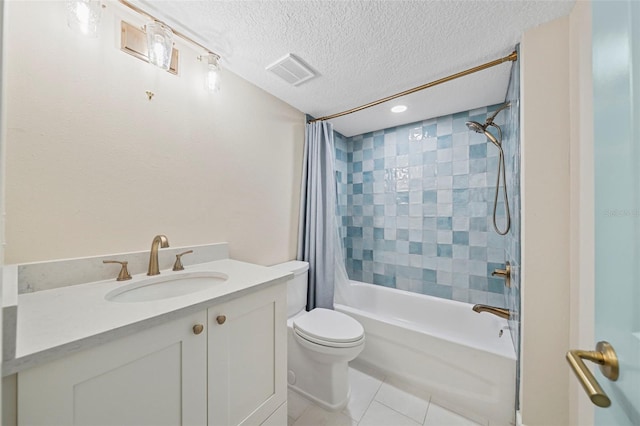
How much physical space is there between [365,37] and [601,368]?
150 cm

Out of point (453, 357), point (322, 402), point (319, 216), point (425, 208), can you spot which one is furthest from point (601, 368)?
point (425, 208)

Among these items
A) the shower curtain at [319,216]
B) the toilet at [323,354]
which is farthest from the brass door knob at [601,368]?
the shower curtain at [319,216]

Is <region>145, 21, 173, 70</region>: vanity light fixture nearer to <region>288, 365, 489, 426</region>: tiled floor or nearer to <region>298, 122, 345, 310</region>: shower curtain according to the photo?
<region>298, 122, 345, 310</region>: shower curtain

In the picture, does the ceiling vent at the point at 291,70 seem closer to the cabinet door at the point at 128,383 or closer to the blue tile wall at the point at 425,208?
the blue tile wall at the point at 425,208

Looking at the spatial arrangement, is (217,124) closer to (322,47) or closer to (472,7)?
(322,47)

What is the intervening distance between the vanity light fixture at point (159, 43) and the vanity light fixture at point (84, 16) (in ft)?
0.59

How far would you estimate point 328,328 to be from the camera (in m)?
1.48

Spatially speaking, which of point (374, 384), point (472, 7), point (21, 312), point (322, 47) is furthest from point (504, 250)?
point (21, 312)

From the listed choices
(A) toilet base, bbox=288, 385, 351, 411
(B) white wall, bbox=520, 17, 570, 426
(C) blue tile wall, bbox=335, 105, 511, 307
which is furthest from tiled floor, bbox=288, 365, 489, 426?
(C) blue tile wall, bbox=335, 105, 511, 307

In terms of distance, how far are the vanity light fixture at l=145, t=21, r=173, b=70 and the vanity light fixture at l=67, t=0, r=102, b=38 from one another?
7.0 inches

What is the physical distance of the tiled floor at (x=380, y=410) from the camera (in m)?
1.35

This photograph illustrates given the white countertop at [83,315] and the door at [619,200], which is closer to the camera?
the door at [619,200]

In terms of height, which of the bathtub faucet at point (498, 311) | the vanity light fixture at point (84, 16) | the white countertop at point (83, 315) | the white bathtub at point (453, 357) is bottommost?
the white bathtub at point (453, 357)

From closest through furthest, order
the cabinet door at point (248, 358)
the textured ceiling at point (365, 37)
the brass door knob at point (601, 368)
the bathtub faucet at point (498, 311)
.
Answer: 1. the brass door knob at point (601, 368)
2. the cabinet door at point (248, 358)
3. the textured ceiling at point (365, 37)
4. the bathtub faucet at point (498, 311)
